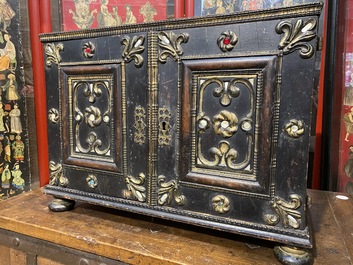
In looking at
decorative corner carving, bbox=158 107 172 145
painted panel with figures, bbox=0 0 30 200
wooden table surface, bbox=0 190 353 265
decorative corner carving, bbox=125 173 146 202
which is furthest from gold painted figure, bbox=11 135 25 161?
decorative corner carving, bbox=158 107 172 145

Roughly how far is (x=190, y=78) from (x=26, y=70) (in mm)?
1038

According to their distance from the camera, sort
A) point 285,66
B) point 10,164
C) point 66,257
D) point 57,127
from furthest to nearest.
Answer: point 10,164, point 57,127, point 66,257, point 285,66

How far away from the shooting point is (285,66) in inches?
24.6

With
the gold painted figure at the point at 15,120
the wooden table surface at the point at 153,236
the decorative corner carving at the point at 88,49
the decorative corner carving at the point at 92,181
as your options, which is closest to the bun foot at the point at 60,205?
the wooden table surface at the point at 153,236

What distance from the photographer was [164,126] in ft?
2.52

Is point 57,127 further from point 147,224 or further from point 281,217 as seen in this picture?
point 281,217

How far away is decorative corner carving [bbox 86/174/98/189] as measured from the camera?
873 mm

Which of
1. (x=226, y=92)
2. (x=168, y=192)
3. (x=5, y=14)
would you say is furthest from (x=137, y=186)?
(x=5, y=14)

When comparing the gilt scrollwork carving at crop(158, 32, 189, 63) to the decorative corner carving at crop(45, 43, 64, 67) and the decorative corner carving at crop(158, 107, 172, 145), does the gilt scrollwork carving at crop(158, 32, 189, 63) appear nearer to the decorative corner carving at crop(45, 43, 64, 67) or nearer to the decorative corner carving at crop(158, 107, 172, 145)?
the decorative corner carving at crop(158, 107, 172, 145)

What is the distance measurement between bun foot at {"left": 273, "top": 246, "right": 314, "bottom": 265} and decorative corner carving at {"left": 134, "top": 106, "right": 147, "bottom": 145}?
1.45 feet

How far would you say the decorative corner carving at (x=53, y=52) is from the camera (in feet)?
2.92

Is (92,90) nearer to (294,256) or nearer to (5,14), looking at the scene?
(294,256)

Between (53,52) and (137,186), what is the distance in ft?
1.63

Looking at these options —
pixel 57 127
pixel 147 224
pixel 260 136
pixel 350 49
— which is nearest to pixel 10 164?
pixel 57 127
